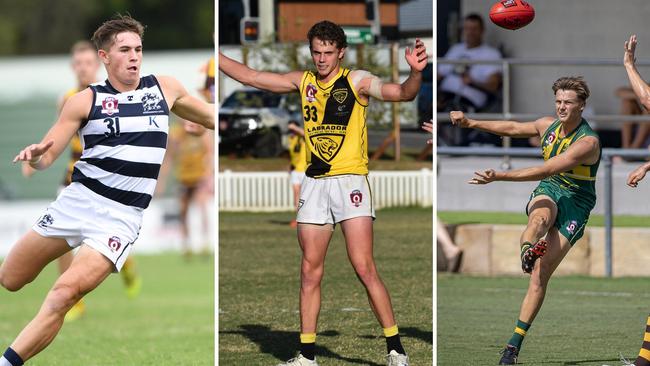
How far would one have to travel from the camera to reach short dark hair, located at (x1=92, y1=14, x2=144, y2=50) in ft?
26.6

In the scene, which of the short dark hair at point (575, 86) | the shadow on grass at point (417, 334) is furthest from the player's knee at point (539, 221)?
the shadow on grass at point (417, 334)

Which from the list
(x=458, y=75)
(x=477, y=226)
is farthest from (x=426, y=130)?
(x=458, y=75)

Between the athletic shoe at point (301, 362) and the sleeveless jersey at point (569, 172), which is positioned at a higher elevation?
the sleeveless jersey at point (569, 172)

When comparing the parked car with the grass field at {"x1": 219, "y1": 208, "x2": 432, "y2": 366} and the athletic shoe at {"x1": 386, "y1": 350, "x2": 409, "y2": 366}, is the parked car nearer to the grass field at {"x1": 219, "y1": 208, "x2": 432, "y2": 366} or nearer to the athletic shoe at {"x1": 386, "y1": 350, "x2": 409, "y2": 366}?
the grass field at {"x1": 219, "y1": 208, "x2": 432, "y2": 366}

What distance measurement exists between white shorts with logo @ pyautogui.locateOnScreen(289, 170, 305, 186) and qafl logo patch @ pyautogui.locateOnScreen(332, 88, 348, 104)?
0.58 m

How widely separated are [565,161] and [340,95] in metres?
1.56

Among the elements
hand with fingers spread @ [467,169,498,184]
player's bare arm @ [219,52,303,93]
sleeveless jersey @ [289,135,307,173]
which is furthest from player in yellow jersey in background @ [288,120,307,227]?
hand with fingers spread @ [467,169,498,184]

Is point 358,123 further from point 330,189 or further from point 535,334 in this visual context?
point 535,334

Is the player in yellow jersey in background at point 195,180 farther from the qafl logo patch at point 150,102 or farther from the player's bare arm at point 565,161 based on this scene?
the qafl logo patch at point 150,102

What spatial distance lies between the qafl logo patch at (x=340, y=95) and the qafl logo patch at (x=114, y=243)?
60.0 inches

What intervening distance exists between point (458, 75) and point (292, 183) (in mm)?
8119

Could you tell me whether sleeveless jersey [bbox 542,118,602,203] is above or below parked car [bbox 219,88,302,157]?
below

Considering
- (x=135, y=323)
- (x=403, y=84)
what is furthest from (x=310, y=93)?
(x=135, y=323)

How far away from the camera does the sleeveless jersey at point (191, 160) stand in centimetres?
2505
